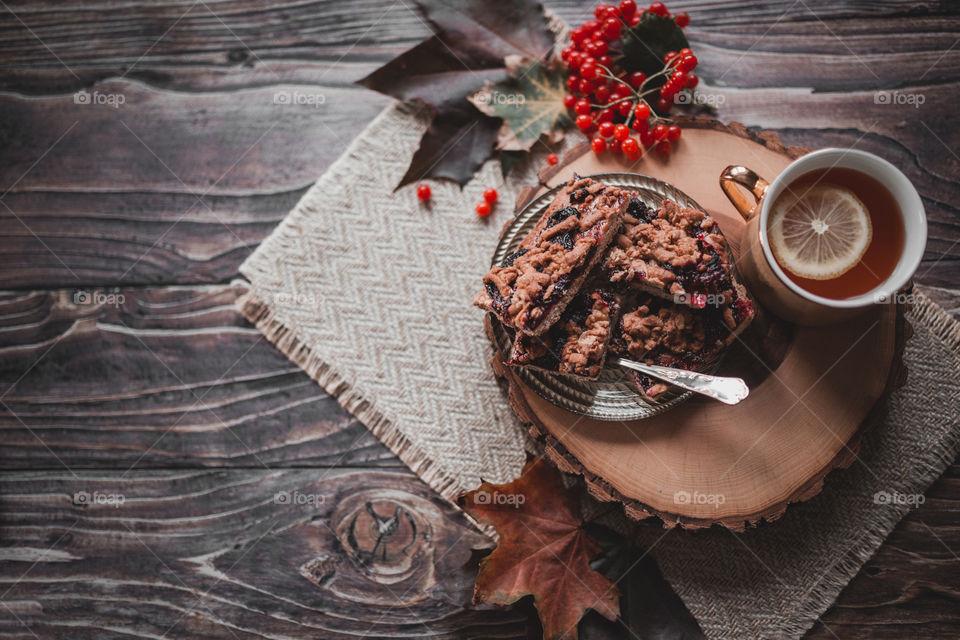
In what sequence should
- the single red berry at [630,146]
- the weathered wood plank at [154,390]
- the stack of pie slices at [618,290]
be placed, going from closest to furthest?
the stack of pie slices at [618,290]
the single red berry at [630,146]
the weathered wood plank at [154,390]

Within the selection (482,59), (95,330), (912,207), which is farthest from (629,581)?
(95,330)

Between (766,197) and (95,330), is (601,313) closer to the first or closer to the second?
(766,197)

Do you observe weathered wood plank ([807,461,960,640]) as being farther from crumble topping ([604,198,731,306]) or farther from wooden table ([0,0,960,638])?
crumble topping ([604,198,731,306])

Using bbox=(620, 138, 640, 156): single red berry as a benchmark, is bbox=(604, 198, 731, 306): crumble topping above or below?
below

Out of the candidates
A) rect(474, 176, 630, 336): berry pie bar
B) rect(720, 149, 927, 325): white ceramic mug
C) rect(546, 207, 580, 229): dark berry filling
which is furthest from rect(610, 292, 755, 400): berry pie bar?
rect(546, 207, 580, 229): dark berry filling

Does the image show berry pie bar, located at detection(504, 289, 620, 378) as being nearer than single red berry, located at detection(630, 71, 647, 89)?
Yes

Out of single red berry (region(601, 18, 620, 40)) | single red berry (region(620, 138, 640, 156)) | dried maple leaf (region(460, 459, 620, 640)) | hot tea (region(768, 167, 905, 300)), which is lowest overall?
dried maple leaf (region(460, 459, 620, 640))

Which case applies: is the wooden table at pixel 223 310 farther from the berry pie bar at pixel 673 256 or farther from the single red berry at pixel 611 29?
the berry pie bar at pixel 673 256

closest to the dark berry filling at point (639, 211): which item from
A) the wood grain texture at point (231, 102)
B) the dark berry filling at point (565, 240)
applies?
the dark berry filling at point (565, 240)

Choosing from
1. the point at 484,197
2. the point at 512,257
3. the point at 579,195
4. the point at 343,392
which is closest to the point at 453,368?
the point at 343,392
